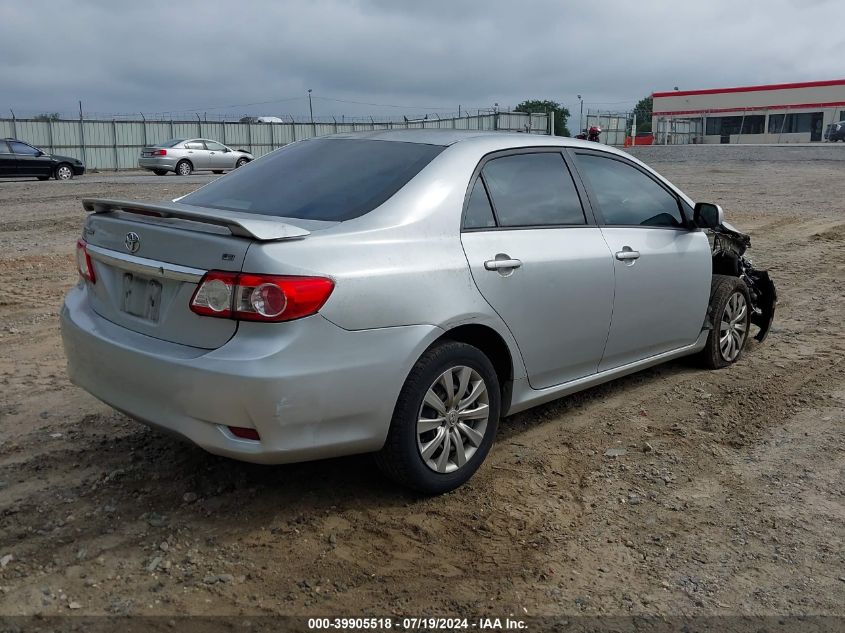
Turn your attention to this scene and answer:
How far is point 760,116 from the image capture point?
201ft

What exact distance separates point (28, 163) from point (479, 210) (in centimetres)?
2559

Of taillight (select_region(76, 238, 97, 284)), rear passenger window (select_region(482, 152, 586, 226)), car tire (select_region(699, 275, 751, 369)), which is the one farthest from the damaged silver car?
taillight (select_region(76, 238, 97, 284))

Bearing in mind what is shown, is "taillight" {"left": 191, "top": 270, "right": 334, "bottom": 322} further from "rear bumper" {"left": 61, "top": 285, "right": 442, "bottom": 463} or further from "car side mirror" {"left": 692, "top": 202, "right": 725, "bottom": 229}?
"car side mirror" {"left": 692, "top": 202, "right": 725, "bottom": 229}

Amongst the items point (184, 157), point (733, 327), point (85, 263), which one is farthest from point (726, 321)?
point (184, 157)

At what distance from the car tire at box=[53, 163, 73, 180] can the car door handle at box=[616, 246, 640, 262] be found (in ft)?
85.6

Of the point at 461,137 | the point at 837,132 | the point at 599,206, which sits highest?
the point at 837,132

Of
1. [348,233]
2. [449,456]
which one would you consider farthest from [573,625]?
[348,233]

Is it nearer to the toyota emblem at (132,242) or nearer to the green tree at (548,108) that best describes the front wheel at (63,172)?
the toyota emblem at (132,242)

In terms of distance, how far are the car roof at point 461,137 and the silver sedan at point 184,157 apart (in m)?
24.1

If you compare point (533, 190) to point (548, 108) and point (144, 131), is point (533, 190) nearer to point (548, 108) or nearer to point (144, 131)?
point (144, 131)

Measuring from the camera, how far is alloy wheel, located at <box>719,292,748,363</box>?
5961 millimetres

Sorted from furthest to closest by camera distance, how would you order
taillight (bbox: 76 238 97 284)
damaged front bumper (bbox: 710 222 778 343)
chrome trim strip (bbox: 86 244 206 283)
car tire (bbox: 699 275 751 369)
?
damaged front bumper (bbox: 710 222 778 343)
car tire (bbox: 699 275 751 369)
taillight (bbox: 76 238 97 284)
chrome trim strip (bbox: 86 244 206 283)

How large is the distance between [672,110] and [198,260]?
2877 inches

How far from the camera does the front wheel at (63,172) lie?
2728 centimetres
